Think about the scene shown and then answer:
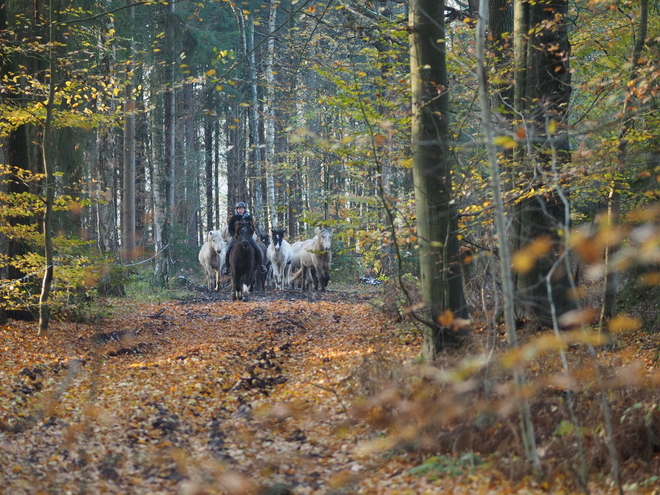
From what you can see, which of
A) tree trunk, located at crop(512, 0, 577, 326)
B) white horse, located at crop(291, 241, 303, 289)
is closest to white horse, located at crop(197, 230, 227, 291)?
white horse, located at crop(291, 241, 303, 289)

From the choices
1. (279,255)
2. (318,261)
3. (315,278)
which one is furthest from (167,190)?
(318,261)

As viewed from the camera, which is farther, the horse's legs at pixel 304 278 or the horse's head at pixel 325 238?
the horse's legs at pixel 304 278

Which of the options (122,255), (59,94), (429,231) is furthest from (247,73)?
(429,231)

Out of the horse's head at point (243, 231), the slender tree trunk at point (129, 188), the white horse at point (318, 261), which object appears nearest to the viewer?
the horse's head at point (243, 231)

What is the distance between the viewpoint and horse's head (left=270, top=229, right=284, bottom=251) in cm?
2315

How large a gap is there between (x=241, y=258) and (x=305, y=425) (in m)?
11.9

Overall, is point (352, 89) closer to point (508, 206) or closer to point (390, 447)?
point (508, 206)

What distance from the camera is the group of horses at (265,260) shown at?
18.3m

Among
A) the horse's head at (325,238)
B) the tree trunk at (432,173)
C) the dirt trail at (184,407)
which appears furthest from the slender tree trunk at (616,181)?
the horse's head at (325,238)

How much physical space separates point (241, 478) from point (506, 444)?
2263 mm

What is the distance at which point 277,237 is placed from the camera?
23438 mm

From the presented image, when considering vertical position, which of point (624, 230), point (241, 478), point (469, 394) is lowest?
point (241, 478)

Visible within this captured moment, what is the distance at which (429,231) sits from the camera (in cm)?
740

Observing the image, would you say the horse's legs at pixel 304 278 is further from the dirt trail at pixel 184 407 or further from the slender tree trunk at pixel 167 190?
the dirt trail at pixel 184 407
